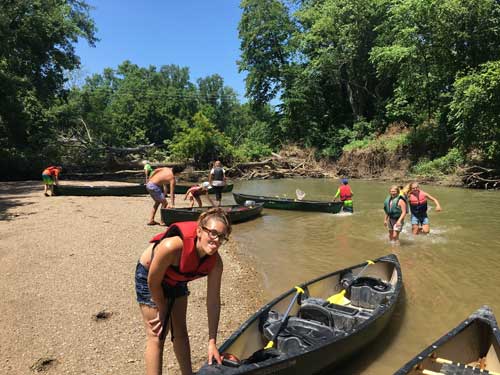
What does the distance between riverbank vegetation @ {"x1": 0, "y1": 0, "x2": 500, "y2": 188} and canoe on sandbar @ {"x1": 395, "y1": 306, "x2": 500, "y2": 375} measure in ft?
62.2

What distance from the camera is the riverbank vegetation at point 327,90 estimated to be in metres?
23.0

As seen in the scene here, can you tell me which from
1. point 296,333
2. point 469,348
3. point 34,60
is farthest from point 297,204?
point 34,60

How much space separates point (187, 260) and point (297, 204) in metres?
13.2

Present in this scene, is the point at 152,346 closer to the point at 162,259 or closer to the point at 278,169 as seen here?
the point at 162,259

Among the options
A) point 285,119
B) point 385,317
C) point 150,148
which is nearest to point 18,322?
point 385,317

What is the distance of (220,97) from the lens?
91.9m

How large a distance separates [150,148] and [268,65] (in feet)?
52.2

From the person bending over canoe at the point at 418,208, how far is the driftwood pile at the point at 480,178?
45.7 ft

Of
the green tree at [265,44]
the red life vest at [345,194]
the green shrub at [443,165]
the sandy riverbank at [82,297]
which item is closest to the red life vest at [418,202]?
the red life vest at [345,194]

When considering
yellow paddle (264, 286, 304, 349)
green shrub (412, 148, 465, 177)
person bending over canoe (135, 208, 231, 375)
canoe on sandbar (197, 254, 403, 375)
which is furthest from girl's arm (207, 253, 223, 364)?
green shrub (412, 148, 465, 177)

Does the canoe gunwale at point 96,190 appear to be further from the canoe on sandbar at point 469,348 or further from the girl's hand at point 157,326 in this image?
the canoe on sandbar at point 469,348

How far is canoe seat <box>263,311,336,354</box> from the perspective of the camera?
4473mm

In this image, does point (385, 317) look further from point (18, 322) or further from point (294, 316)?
point (18, 322)

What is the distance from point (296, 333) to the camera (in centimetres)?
473
